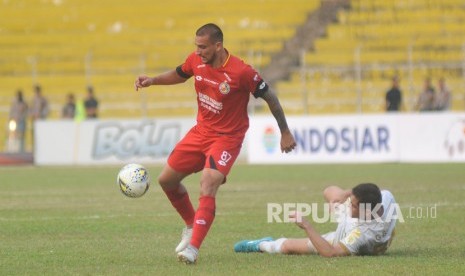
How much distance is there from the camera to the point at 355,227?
31.0 feet

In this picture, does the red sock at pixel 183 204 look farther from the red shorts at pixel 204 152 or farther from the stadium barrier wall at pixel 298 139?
the stadium barrier wall at pixel 298 139

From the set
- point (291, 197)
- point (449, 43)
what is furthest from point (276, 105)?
point (449, 43)

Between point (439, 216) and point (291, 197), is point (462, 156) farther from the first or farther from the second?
point (439, 216)

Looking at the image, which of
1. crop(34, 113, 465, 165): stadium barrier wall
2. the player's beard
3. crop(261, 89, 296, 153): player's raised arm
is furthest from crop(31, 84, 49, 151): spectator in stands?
crop(261, 89, 296, 153): player's raised arm

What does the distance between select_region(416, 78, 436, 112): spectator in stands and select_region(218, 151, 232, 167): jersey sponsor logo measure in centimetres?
1987

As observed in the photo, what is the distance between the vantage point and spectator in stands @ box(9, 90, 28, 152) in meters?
31.8

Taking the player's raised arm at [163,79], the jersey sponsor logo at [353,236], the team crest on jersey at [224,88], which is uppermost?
the player's raised arm at [163,79]

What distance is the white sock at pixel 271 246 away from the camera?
988cm

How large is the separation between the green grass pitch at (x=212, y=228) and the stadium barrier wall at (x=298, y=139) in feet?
12.5

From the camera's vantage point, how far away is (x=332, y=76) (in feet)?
110

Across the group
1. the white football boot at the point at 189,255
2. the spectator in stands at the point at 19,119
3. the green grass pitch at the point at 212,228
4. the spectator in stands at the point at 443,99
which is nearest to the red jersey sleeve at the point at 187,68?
the green grass pitch at the point at 212,228

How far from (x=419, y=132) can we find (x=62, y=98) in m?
14.1

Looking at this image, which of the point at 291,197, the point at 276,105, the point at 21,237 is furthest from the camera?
the point at 291,197
